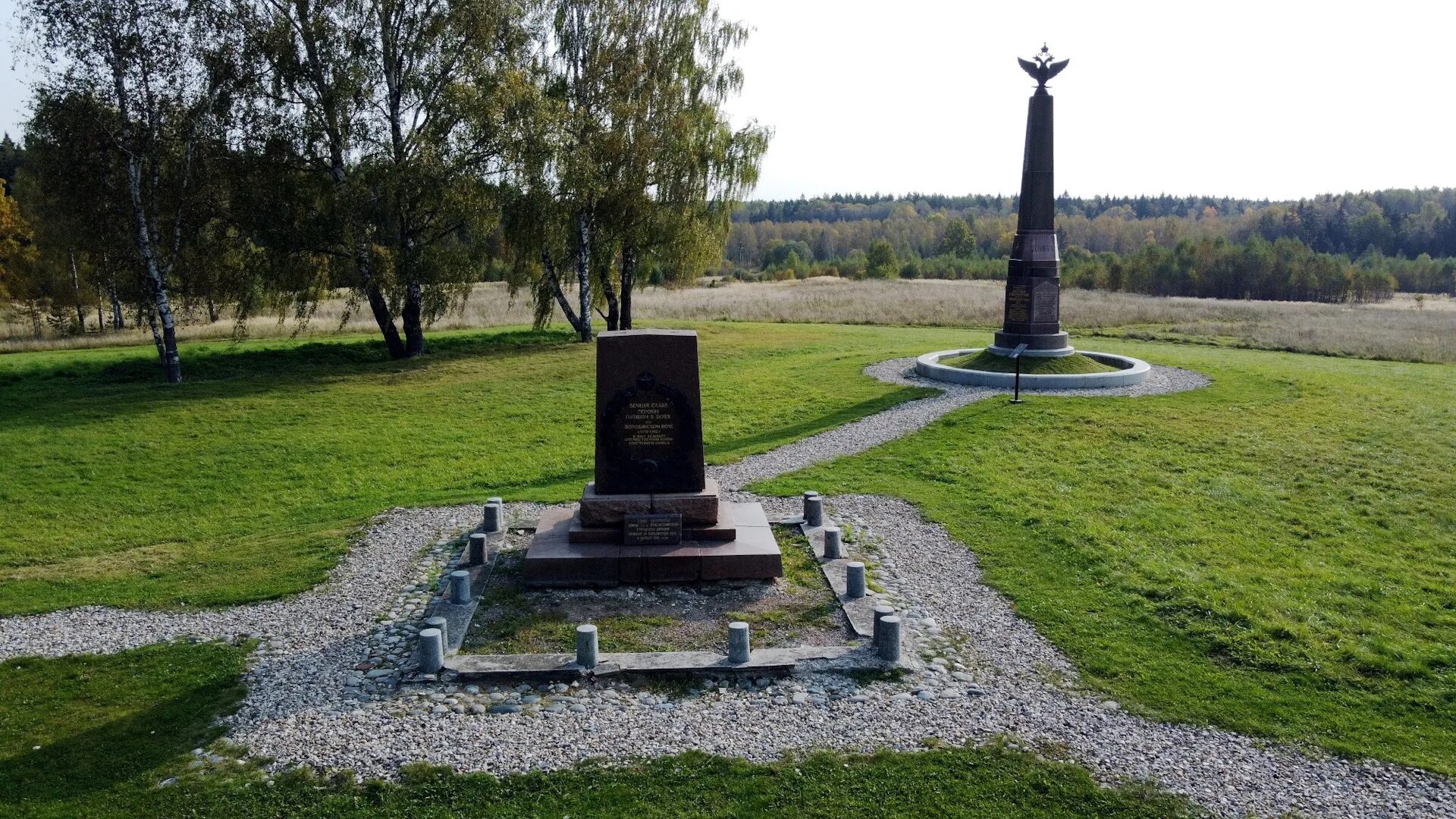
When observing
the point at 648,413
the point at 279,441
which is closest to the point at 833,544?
the point at 648,413

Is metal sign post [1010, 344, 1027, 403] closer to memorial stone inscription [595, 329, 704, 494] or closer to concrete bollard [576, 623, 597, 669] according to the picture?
memorial stone inscription [595, 329, 704, 494]

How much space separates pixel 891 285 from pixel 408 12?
144 ft

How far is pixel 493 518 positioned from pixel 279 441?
332 inches

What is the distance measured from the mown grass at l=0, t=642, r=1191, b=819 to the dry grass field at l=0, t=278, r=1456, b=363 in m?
25.3

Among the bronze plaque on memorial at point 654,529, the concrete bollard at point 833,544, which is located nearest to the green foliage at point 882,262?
the concrete bollard at point 833,544

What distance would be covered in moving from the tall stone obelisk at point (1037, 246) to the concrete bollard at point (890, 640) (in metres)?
17.9

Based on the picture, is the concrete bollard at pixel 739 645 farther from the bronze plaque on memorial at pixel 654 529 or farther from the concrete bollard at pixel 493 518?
the concrete bollard at pixel 493 518

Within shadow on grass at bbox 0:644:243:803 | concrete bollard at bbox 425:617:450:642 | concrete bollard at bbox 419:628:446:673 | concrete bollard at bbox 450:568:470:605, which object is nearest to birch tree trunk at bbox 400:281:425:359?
concrete bollard at bbox 450:568:470:605

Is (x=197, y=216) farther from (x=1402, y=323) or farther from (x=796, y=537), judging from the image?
(x=1402, y=323)

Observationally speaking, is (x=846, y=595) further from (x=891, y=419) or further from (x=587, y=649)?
(x=891, y=419)

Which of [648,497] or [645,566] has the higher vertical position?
[648,497]

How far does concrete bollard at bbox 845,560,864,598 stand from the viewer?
421 inches

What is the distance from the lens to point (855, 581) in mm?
10742

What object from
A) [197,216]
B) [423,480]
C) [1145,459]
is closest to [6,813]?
[423,480]
